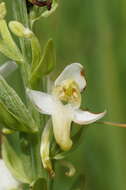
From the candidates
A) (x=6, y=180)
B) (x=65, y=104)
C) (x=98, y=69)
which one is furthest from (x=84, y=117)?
(x=98, y=69)

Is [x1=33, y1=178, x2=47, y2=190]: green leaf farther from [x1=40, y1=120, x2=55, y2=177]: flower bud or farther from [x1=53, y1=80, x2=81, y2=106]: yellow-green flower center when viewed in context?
[x1=53, y1=80, x2=81, y2=106]: yellow-green flower center

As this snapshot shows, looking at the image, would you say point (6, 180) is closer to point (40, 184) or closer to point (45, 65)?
point (40, 184)

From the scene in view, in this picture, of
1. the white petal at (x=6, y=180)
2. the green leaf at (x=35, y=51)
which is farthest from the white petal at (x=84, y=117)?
the white petal at (x=6, y=180)

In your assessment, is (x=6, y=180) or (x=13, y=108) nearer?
(x=13, y=108)

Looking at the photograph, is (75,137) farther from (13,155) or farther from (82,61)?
(82,61)

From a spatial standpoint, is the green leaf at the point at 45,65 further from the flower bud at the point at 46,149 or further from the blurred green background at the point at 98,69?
the blurred green background at the point at 98,69

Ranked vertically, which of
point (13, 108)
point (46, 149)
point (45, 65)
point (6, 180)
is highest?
point (45, 65)
